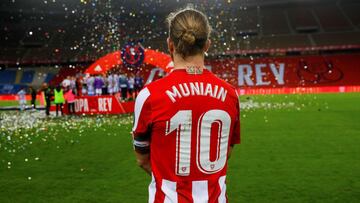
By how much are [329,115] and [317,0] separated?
33.2 m

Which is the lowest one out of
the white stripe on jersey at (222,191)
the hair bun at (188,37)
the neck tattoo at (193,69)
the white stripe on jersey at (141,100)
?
the white stripe on jersey at (222,191)

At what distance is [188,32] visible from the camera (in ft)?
7.95

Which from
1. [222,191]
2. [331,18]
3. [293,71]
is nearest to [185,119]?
[222,191]

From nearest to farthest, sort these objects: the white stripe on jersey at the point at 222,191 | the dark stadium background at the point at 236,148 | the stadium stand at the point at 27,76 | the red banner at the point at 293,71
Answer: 1. the white stripe on jersey at the point at 222,191
2. the dark stadium background at the point at 236,148
3. the red banner at the point at 293,71
4. the stadium stand at the point at 27,76

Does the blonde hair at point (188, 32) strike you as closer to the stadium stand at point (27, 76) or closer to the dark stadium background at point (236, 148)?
the dark stadium background at point (236, 148)

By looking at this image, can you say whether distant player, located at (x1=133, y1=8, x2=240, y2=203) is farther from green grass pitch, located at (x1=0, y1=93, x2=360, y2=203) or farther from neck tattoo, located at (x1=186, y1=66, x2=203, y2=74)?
green grass pitch, located at (x1=0, y1=93, x2=360, y2=203)

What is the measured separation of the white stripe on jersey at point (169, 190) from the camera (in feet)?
8.10

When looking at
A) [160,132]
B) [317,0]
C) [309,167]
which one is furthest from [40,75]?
[160,132]

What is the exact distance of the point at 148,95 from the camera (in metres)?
2.41

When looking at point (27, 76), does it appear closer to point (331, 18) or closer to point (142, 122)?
point (331, 18)

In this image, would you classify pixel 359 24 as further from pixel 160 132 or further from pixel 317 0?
pixel 160 132

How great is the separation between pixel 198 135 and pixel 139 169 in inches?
243

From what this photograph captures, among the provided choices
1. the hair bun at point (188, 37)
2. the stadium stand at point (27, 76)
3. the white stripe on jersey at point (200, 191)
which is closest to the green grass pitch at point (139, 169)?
the white stripe on jersey at point (200, 191)

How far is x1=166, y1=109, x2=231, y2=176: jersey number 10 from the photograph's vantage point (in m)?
2.44
